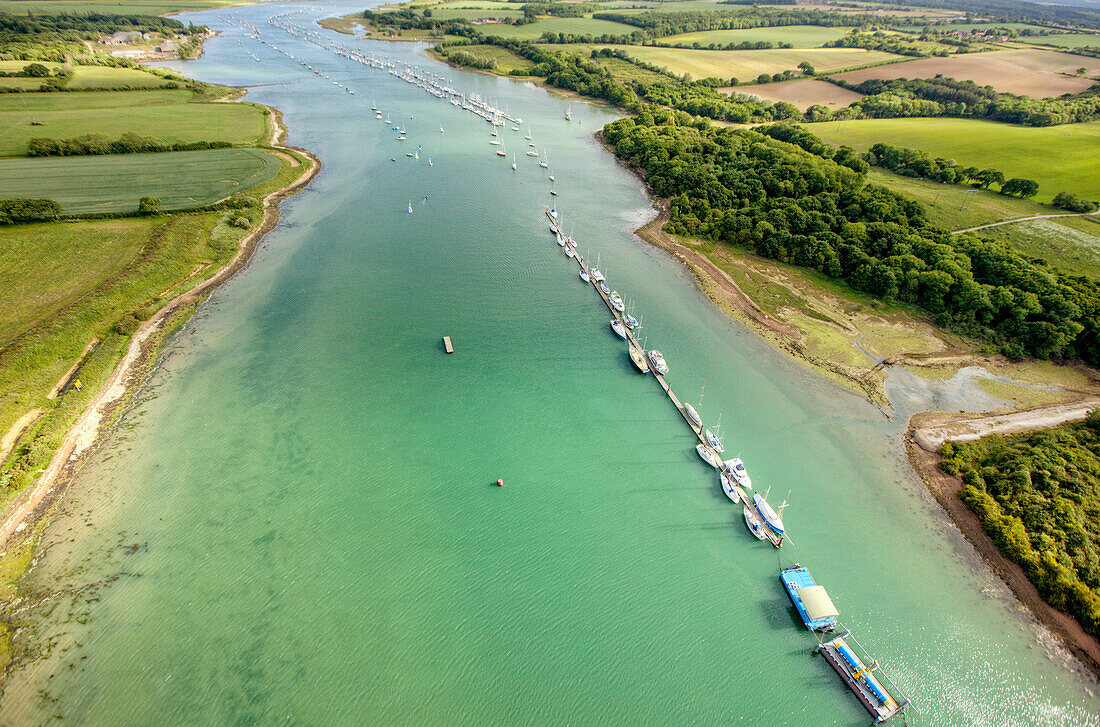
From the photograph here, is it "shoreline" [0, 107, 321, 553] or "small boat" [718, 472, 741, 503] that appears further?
"small boat" [718, 472, 741, 503]

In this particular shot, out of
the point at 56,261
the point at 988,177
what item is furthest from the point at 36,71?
the point at 988,177

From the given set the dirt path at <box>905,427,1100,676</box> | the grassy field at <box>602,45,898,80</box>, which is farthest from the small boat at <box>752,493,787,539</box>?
the grassy field at <box>602,45,898,80</box>

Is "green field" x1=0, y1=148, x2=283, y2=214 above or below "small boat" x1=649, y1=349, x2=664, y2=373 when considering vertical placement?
above

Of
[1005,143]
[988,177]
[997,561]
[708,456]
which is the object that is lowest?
[997,561]

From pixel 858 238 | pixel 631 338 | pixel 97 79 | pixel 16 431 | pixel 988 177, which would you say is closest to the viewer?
pixel 16 431

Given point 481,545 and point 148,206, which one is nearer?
point 481,545

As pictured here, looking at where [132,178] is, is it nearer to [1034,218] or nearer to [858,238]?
[858,238]

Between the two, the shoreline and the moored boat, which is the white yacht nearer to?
the moored boat
